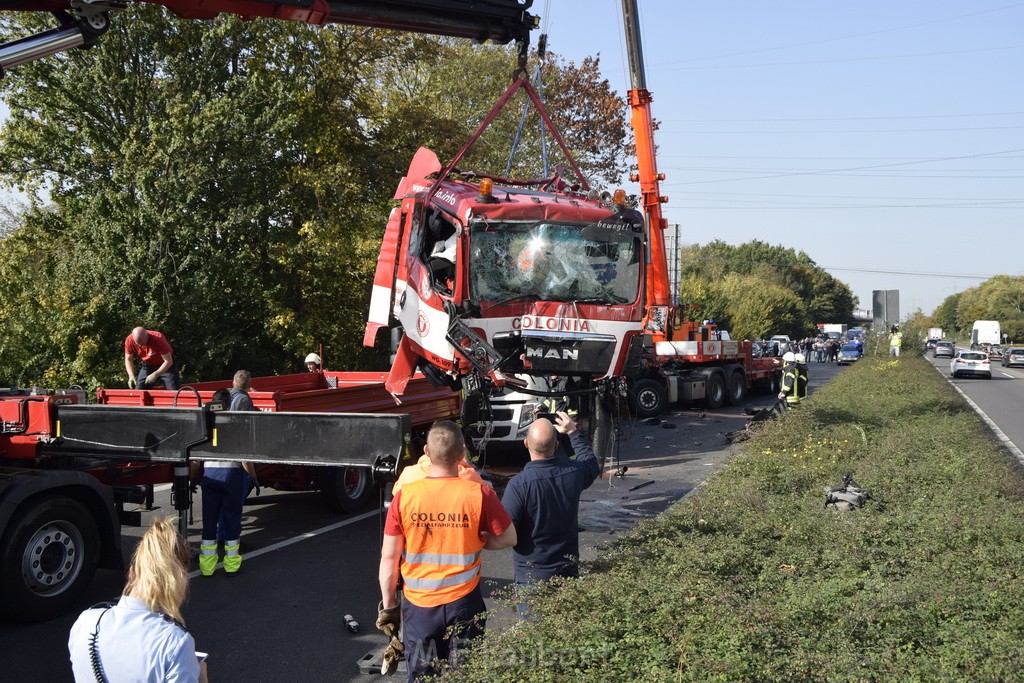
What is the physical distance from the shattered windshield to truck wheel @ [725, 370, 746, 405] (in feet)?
50.2

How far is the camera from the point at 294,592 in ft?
25.3

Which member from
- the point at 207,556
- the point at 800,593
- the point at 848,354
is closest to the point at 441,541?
the point at 800,593

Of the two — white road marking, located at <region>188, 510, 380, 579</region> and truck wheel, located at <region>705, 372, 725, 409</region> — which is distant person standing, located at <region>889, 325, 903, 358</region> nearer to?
truck wheel, located at <region>705, 372, 725, 409</region>

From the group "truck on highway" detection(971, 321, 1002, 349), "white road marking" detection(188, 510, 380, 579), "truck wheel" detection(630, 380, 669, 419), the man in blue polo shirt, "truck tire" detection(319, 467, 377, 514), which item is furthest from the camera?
"truck on highway" detection(971, 321, 1002, 349)

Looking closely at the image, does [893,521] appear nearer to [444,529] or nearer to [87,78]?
[444,529]

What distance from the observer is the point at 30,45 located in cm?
589

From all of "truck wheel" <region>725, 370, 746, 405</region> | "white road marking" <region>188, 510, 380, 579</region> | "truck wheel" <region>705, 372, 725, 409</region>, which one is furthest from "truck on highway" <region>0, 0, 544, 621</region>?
"truck wheel" <region>725, 370, 746, 405</region>

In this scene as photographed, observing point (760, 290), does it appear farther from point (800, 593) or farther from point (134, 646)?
point (134, 646)

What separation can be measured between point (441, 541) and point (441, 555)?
65 millimetres

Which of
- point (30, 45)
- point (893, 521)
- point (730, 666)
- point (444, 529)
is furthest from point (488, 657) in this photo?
point (30, 45)

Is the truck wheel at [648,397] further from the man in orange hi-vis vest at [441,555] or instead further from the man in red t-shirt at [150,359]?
the man in orange hi-vis vest at [441,555]

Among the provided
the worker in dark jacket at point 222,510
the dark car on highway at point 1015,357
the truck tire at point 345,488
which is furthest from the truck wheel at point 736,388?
the dark car on highway at point 1015,357

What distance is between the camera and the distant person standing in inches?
1598

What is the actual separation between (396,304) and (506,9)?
433 cm
